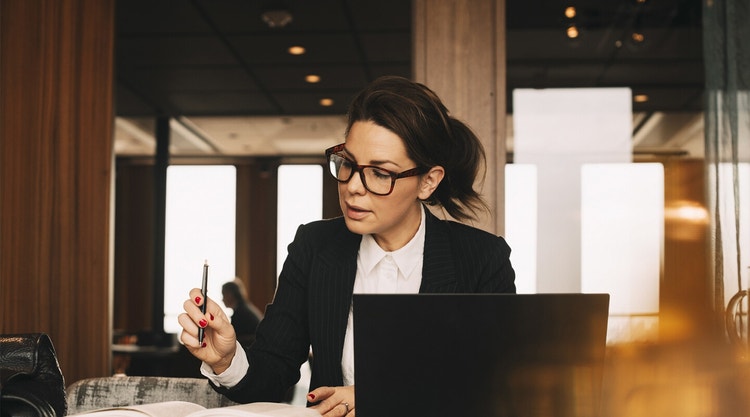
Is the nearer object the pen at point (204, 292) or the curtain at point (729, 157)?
the pen at point (204, 292)

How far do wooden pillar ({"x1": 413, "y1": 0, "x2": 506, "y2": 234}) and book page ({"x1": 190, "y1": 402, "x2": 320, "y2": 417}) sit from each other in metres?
1.54

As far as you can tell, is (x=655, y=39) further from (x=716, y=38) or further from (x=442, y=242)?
(x=442, y=242)

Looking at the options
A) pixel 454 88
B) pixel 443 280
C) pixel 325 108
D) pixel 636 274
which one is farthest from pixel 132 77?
pixel 443 280

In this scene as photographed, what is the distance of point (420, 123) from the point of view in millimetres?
1439

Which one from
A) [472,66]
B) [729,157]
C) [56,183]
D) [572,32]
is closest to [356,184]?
[472,66]

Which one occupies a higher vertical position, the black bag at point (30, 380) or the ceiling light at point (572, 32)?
the ceiling light at point (572, 32)

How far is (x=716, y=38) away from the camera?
8.20 ft

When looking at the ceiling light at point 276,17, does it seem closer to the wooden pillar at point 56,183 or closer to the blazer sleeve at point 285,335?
the wooden pillar at point 56,183

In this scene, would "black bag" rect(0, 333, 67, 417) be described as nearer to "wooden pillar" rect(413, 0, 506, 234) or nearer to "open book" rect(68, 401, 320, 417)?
"open book" rect(68, 401, 320, 417)

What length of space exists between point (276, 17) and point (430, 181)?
324 cm

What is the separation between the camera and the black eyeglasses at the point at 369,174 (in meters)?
1.39

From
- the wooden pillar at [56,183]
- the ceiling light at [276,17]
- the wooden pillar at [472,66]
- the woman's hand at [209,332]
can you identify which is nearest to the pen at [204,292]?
the woman's hand at [209,332]

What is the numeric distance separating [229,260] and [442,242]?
8901 mm

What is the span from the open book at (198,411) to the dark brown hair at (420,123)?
59 cm
